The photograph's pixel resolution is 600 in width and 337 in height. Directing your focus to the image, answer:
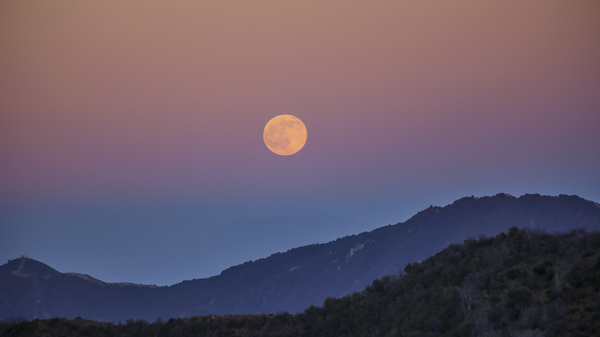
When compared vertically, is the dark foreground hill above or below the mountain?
below

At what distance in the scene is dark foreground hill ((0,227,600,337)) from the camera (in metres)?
24.8

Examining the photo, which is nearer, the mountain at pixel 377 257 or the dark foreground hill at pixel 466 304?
the dark foreground hill at pixel 466 304

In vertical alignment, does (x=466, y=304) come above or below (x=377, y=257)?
below

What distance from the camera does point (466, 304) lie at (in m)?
29.4

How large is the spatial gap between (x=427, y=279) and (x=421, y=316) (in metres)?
6.57

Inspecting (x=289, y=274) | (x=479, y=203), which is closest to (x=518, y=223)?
(x=479, y=203)

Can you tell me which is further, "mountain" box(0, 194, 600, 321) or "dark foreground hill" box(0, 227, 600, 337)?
"mountain" box(0, 194, 600, 321)

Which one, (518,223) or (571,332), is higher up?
(518,223)

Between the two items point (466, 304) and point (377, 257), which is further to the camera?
point (377, 257)

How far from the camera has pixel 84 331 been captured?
46438 millimetres

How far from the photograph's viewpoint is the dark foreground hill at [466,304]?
81.3 ft

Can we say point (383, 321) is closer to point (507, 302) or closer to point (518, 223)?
point (507, 302)

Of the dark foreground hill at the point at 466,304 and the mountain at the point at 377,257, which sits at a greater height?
the mountain at the point at 377,257

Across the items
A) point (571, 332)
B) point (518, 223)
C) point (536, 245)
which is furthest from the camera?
point (518, 223)
